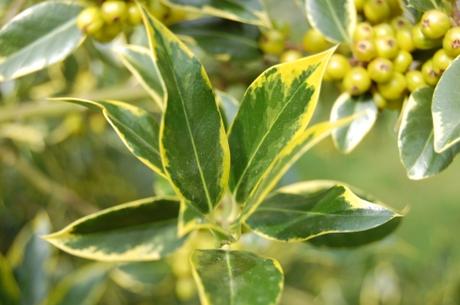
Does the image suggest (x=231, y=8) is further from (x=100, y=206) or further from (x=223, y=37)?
(x=100, y=206)

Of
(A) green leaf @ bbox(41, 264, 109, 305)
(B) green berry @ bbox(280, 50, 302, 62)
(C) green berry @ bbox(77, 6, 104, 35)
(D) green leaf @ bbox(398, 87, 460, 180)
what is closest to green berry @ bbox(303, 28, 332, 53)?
(B) green berry @ bbox(280, 50, 302, 62)

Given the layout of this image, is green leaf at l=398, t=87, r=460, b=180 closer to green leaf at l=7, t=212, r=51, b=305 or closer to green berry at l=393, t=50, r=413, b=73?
green berry at l=393, t=50, r=413, b=73

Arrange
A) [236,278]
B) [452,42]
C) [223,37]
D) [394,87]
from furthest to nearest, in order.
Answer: [223,37] < [394,87] < [452,42] < [236,278]

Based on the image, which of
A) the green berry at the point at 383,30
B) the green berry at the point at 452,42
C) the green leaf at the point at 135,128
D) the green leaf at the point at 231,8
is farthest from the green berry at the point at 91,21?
the green berry at the point at 452,42

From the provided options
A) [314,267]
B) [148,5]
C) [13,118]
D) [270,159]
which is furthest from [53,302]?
[314,267]

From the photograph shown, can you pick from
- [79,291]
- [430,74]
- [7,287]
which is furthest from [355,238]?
[7,287]

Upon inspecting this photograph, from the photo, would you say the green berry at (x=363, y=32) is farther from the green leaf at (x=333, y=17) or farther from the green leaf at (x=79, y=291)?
the green leaf at (x=79, y=291)

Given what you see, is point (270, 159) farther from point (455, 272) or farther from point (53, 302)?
point (455, 272)
